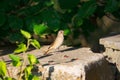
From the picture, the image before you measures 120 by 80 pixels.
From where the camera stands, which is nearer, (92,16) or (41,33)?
(41,33)

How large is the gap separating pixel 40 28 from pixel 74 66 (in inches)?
22.4

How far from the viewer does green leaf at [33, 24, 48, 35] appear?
4.01 metres

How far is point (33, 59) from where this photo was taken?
3.21 m

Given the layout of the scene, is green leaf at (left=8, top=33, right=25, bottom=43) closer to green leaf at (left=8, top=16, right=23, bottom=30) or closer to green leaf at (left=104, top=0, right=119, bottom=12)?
green leaf at (left=8, top=16, right=23, bottom=30)

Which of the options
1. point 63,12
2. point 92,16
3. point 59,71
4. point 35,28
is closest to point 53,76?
point 59,71

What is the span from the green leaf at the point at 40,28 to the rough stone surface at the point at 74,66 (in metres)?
0.23

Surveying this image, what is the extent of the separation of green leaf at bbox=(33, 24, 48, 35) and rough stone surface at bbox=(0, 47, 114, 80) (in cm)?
23

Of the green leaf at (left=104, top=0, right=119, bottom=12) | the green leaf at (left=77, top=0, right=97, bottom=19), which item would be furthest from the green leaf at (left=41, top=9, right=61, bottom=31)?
the green leaf at (left=104, top=0, right=119, bottom=12)

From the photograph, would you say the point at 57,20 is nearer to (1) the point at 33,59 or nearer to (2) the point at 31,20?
(2) the point at 31,20

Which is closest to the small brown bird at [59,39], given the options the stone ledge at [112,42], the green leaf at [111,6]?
the green leaf at [111,6]

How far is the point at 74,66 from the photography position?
3713mm

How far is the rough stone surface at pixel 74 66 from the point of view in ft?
12.2

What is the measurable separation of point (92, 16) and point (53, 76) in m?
1.10

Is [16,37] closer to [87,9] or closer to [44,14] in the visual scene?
[44,14]
